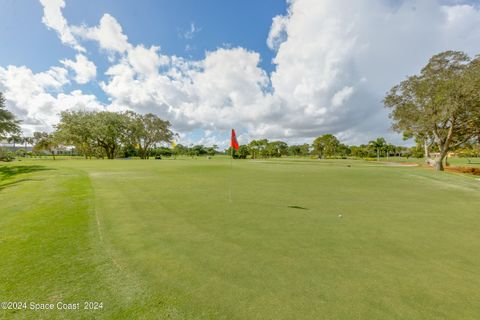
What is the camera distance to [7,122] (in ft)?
81.7

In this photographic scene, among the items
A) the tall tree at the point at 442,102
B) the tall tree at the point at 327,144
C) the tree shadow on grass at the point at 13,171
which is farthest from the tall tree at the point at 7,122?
the tall tree at the point at 327,144

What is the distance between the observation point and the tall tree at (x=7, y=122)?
79.6 feet

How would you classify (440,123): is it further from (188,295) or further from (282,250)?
(188,295)

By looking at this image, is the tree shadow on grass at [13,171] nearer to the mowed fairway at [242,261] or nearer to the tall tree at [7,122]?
the tall tree at [7,122]

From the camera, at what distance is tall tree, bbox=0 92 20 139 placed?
24.3 metres

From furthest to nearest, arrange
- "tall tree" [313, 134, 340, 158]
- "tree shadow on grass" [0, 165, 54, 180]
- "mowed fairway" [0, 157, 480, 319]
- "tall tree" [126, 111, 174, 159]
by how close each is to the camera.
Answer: "tall tree" [313, 134, 340, 158] < "tall tree" [126, 111, 174, 159] < "tree shadow on grass" [0, 165, 54, 180] < "mowed fairway" [0, 157, 480, 319]

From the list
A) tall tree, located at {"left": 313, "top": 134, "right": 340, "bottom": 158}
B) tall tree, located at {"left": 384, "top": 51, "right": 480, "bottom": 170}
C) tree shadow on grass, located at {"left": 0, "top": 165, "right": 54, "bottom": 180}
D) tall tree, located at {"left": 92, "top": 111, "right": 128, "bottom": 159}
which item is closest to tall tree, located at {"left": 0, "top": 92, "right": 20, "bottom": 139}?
tree shadow on grass, located at {"left": 0, "top": 165, "right": 54, "bottom": 180}

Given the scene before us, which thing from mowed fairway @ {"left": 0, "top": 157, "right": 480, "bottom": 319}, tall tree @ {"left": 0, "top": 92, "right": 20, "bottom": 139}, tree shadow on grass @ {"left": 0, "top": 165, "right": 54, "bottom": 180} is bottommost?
mowed fairway @ {"left": 0, "top": 157, "right": 480, "bottom": 319}

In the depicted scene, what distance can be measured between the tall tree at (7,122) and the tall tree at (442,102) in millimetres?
48683

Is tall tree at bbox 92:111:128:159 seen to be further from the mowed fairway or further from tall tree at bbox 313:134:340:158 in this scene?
tall tree at bbox 313:134:340:158

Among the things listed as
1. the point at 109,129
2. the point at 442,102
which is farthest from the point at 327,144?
the point at 109,129

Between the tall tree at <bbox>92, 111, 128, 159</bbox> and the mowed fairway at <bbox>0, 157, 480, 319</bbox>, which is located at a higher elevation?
the tall tree at <bbox>92, 111, 128, 159</bbox>

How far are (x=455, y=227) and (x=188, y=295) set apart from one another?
7327 mm

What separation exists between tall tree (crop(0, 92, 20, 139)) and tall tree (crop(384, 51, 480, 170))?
4868 centimetres
